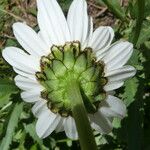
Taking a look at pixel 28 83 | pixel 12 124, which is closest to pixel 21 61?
pixel 28 83

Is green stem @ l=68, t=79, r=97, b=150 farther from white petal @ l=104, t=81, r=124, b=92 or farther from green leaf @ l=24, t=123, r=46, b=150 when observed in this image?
green leaf @ l=24, t=123, r=46, b=150

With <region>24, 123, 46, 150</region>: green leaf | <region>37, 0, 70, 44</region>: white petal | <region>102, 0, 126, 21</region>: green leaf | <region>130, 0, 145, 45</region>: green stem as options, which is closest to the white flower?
<region>37, 0, 70, 44</region>: white petal

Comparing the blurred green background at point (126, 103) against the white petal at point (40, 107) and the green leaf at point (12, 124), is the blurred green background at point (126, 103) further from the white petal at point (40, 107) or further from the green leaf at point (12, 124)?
the white petal at point (40, 107)

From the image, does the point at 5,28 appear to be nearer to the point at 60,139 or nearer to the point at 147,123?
the point at 60,139

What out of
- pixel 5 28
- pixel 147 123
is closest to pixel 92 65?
pixel 147 123

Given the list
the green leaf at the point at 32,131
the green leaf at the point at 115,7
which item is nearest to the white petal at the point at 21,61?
the green leaf at the point at 115,7

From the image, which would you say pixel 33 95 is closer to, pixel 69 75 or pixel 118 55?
pixel 69 75

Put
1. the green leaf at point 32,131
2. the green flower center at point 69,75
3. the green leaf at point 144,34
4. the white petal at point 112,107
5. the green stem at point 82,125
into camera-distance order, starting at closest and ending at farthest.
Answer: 1. the green stem at point 82,125
2. the green flower center at point 69,75
3. the white petal at point 112,107
4. the green leaf at point 144,34
5. the green leaf at point 32,131
